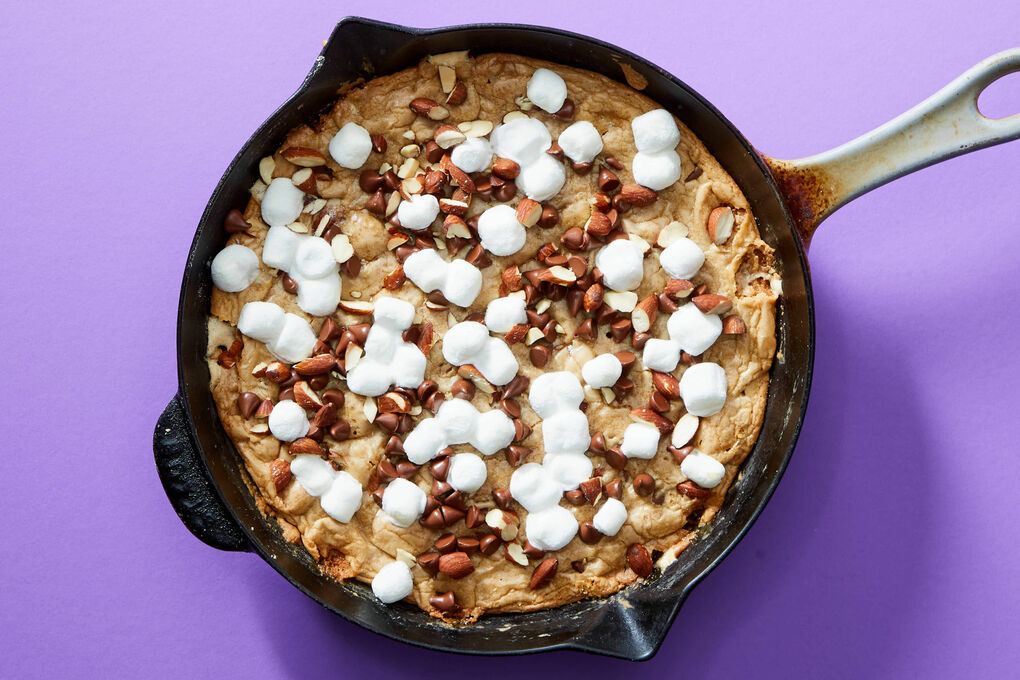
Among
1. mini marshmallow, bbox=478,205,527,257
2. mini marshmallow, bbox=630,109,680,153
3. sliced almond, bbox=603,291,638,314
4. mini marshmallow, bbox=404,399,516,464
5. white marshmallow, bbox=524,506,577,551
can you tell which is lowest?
white marshmallow, bbox=524,506,577,551

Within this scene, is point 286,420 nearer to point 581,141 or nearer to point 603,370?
point 603,370

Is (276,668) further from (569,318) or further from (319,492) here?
(569,318)

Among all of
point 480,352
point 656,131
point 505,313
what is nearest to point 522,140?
point 656,131

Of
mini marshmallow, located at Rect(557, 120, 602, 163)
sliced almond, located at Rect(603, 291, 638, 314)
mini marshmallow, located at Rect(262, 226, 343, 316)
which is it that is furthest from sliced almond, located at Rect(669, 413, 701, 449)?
mini marshmallow, located at Rect(262, 226, 343, 316)

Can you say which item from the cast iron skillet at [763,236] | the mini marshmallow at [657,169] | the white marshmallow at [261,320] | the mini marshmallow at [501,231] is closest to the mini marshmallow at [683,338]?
the cast iron skillet at [763,236]

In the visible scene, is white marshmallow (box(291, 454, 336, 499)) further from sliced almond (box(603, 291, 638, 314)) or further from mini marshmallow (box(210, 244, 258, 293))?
sliced almond (box(603, 291, 638, 314))

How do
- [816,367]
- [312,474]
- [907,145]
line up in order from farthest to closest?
[816,367] → [312,474] → [907,145]
